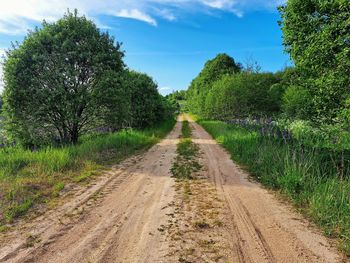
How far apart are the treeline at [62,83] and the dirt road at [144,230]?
6.36 metres

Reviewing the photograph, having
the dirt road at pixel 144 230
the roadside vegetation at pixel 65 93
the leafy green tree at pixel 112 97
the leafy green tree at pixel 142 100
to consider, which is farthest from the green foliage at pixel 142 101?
the dirt road at pixel 144 230

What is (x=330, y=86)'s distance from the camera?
764 cm

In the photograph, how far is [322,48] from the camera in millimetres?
7641

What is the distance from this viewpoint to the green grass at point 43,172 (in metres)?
5.33

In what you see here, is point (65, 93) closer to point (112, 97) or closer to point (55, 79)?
point (55, 79)

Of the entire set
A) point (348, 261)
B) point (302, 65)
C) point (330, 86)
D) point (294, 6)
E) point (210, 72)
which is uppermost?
point (210, 72)

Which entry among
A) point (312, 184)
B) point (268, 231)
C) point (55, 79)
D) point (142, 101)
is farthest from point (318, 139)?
Answer: point (142, 101)

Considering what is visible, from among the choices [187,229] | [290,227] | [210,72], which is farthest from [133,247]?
[210,72]

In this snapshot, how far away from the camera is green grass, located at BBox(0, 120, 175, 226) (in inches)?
210

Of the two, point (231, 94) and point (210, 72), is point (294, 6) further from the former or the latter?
point (210, 72)

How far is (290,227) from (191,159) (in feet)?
19.3

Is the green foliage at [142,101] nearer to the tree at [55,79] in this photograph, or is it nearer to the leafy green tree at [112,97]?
the leafy green tree at [112,97]

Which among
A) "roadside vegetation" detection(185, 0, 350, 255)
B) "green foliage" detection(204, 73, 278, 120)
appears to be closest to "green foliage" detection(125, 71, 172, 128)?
"green foliage" detection(204, 73, 278, 120)

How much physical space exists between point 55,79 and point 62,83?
0.35 metres
